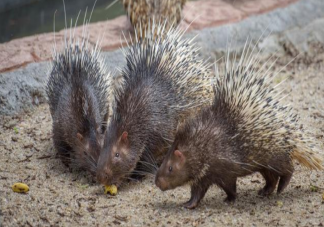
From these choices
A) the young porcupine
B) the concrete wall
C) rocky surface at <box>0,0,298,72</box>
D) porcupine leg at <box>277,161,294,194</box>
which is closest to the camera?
the young porcupine

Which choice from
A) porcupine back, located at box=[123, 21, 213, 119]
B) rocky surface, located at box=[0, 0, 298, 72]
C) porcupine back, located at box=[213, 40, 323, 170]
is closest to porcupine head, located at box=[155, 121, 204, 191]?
porcupine back, located at box=[213, 40, 323, 170]

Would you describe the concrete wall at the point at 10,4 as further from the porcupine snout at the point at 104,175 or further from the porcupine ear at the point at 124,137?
the porcupine snout at the point at 104,175

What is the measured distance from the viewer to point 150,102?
4520 mm

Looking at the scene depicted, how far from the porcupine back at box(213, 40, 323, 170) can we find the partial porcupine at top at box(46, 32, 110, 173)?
3.35 ft

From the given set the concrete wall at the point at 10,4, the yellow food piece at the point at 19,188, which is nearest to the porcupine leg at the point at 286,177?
the yellow food piece at the point at 19,188

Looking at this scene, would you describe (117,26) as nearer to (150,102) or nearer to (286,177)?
(150,102)

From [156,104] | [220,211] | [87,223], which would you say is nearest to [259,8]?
[156,104]

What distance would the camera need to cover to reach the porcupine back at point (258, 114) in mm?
3916

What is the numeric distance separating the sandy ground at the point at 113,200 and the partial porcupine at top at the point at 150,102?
0.80 feet

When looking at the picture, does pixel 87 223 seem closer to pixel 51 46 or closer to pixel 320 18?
pixel 51 46

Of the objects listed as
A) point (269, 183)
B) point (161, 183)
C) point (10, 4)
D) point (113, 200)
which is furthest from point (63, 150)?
point (10, 4)

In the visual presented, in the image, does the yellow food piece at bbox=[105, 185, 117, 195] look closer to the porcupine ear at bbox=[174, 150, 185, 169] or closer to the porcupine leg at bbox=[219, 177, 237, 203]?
the porcupine ear at bbox=[174, 150, 185, 169]

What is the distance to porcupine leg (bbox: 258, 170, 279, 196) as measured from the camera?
4238 millimetres

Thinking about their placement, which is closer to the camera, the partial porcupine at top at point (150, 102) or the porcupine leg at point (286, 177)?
the porcupine leg at point (286, 177)
